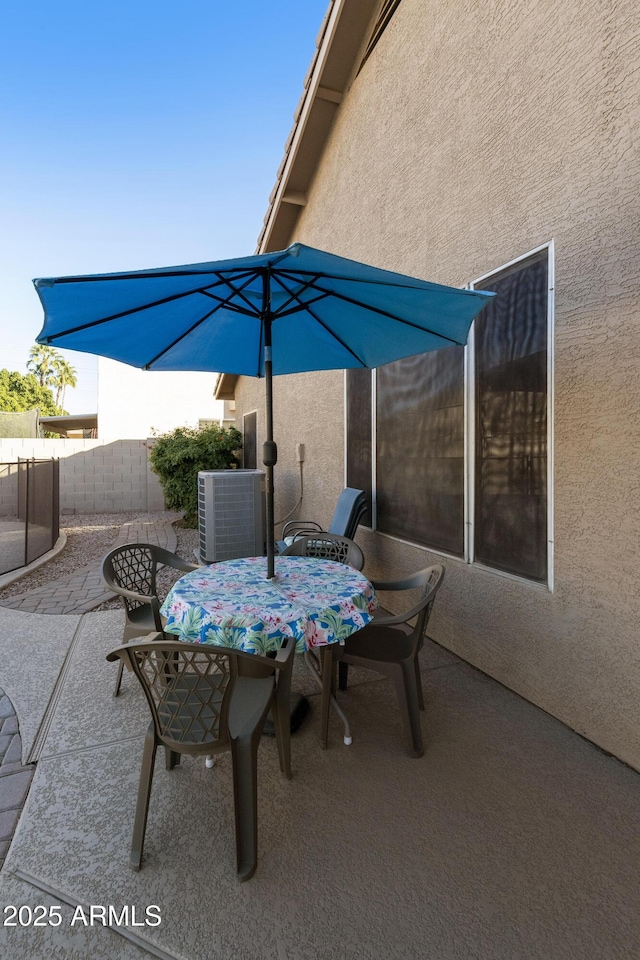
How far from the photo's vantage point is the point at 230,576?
8.66ft

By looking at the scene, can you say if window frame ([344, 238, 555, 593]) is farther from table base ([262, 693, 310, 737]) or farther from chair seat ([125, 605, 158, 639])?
chair seat ([125, 605, 158, 639])

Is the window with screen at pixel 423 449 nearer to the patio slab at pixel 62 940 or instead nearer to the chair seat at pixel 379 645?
the chair seat at pixel 379 645

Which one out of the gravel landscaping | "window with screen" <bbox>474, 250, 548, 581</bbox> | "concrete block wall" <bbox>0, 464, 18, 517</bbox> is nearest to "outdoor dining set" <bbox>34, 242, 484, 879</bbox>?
"window with screen" <bbox>474, 250, 548, 581</bbox>

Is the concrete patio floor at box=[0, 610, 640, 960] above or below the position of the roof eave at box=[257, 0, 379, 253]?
below

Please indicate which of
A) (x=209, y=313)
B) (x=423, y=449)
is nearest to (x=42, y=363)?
(x=209, y=313)

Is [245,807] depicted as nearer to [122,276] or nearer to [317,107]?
[122,276]

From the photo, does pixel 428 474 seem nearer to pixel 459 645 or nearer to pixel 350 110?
pixel 459 645

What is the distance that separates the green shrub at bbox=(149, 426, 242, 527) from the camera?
9.29 metres

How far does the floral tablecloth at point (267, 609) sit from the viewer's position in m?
2.03

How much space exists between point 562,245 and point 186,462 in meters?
8.01

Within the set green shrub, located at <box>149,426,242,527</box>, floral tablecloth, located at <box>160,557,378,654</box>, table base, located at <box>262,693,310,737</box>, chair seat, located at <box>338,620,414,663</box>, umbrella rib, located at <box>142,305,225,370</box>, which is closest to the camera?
floral tablecloth, located at <box>160,557,378,654</box>

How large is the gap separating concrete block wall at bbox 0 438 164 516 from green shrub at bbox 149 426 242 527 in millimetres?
2622

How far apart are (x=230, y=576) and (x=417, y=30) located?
15.2 ft

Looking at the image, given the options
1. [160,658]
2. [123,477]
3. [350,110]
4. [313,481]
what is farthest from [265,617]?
[123,477]
